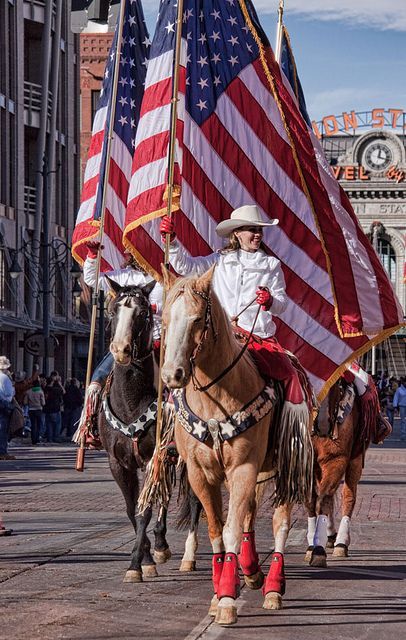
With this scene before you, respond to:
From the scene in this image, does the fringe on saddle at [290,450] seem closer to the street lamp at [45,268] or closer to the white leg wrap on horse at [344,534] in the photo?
the white leg wrap on horse at [344,534]

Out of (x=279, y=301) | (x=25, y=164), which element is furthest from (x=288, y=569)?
(x=25, y=164)

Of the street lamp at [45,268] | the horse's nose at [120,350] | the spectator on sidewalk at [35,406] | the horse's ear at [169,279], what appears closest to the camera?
the horse's ear at [169,279]

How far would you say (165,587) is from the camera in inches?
395

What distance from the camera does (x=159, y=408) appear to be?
33.8 feet

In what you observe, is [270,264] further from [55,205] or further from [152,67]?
[55,205]

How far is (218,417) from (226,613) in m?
1.24

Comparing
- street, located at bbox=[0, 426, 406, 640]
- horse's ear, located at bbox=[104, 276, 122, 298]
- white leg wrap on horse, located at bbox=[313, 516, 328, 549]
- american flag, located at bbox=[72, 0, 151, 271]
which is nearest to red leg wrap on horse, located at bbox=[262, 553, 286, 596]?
street, located at bbox=[0, 426, 406, 640]

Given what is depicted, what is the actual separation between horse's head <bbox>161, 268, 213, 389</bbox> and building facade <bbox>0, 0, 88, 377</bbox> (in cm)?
3390

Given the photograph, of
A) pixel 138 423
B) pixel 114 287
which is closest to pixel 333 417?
pixel 138 423

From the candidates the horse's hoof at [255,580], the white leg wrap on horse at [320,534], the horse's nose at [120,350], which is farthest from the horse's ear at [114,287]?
the horse's hoof at [255,580]

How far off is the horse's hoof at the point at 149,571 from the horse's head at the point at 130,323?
5.00 ft

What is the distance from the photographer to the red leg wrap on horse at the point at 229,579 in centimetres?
846

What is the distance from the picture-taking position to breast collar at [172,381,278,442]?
29.0ft

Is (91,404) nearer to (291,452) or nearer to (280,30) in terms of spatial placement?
(291,452)
